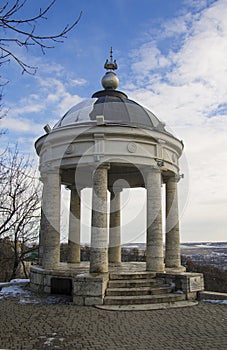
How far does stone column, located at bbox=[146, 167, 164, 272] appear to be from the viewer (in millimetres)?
13781

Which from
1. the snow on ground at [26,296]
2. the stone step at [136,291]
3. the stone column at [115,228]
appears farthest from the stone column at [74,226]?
the stone step at [136,291]

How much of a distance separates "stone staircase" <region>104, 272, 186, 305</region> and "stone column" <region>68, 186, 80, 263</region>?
21.4 ft

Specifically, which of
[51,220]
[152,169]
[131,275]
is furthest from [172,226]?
[51,220]

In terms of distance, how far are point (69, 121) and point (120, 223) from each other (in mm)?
7595

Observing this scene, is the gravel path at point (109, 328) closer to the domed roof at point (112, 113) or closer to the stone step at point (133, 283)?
the stone step at point (133, 283)

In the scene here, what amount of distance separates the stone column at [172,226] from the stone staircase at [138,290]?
2.99m

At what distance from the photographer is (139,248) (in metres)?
46.9

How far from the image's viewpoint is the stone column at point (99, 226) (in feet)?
42.2

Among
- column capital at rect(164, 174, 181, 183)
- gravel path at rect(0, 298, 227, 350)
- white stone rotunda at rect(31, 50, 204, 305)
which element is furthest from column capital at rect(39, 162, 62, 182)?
gravel path at rect(0, 298, 227, 350)

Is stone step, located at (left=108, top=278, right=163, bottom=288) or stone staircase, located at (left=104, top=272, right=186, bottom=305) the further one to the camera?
stone step, located at (left=108, top=278, right=163, bottom=288)

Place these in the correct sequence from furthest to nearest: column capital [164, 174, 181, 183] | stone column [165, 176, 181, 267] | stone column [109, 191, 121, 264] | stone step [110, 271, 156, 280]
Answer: stone column [109, 191, 121, 264] → column capital [164, 174, 181, 183] → stone column [165, 176, 181, 267] → stone step [110, 271, 156, 280]

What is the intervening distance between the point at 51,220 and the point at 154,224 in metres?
4.66

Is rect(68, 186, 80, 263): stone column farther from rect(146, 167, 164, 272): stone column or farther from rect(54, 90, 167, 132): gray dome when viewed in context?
rect(146, 167, 164, 272): stone column

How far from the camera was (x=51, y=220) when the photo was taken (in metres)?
14.7
